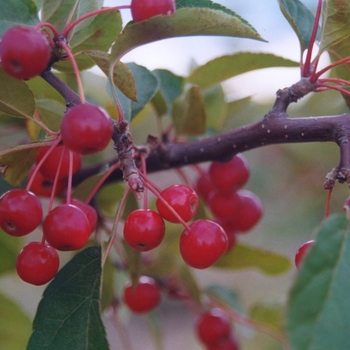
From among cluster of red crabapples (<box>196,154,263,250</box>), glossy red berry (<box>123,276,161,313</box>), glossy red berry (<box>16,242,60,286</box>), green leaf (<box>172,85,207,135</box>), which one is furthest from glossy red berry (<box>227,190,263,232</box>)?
glossy red berry (<box>16,242,60,286</box>)

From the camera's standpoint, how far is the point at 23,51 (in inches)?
30.0

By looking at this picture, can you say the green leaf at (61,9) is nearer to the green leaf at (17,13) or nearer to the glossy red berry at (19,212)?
the green leaf at (17,13)

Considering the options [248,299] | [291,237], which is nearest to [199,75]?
[291,237]

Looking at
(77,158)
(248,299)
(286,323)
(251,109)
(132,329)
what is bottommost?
(132,329)

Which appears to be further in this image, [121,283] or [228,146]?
[121,283]

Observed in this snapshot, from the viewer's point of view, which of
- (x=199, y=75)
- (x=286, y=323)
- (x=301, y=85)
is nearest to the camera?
(x=286, y=323)

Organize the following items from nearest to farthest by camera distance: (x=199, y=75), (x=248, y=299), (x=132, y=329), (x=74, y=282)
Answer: (x=74, y=282) → (x=199, y=75) → (x=248, y=299) → (x=132, y=329)

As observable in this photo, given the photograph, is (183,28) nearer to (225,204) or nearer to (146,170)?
(146,170)

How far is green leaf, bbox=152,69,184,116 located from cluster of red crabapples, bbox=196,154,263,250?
28 centimetres

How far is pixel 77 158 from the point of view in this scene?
47.6 inches

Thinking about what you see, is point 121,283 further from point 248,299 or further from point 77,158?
point 248,299

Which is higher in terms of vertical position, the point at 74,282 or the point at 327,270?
the point at 327,270

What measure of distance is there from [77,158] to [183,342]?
5.07m

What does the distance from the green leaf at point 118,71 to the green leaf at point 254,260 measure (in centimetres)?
91
